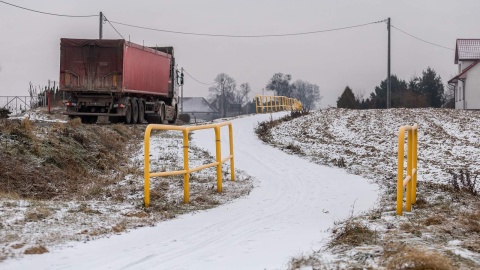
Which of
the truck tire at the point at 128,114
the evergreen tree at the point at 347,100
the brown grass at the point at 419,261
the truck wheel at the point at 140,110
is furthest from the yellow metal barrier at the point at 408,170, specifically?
the evergreen tree at the point at 347,100

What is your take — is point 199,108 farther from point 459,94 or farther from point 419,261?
point 419,261

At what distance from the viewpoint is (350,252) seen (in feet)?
18.1

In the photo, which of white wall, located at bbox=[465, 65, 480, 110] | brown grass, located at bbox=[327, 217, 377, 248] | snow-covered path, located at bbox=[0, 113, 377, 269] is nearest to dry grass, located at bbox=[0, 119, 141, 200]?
snow-covered path, located at bbox=[0, 113, 377, 269]

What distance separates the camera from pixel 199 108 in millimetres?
130500

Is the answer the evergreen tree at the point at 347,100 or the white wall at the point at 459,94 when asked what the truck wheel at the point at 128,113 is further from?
the evergreen tree at the point at 347,100

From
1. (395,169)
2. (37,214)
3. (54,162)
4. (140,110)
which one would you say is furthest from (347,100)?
(37,214)

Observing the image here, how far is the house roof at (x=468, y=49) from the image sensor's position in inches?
2334

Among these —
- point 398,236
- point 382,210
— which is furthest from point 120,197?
point 398,236

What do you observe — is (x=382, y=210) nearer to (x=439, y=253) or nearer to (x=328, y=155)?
(x=439, y=253)

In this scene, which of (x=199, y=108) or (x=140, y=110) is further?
(x=199, y=108)

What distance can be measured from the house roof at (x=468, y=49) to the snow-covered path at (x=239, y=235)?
168 feet

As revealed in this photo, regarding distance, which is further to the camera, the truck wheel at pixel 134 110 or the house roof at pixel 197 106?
the house roof at pixel 197 106

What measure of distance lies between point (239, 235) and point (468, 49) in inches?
2304

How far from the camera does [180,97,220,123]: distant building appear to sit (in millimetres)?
128875
